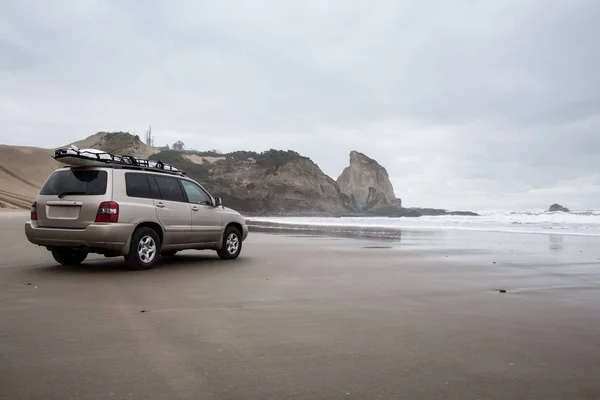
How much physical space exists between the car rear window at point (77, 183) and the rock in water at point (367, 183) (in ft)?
304

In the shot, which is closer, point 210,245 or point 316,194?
point 210,245

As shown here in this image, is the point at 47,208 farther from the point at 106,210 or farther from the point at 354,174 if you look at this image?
the point at 354,174

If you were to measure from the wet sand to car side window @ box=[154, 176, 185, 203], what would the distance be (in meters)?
1.69

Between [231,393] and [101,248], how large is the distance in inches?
219

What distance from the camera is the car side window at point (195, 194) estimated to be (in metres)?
9.38

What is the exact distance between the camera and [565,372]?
3.20 meters

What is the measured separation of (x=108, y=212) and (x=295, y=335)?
15.8 ft

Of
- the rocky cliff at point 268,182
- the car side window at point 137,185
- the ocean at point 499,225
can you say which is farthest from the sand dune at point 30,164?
the car side window at point 137,185

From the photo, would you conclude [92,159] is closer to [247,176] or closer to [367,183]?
[247,176]

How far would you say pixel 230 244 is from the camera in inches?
400

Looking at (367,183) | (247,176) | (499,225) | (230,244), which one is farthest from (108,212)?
(367,183)

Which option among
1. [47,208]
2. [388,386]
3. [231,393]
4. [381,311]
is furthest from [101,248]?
[388,386]

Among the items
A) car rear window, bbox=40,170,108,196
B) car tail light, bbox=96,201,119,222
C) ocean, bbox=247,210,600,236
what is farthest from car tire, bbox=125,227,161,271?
ocean, bbox=247,210,600,236

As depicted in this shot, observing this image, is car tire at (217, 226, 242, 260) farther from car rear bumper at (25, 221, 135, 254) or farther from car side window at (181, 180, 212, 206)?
car rear bumper at (25, 221, 135, 254)
